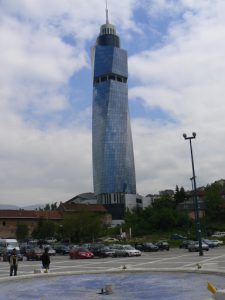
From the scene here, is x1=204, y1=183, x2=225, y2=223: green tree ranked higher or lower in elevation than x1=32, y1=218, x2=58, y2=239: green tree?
higher

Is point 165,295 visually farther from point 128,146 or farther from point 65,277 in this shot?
point 128,146

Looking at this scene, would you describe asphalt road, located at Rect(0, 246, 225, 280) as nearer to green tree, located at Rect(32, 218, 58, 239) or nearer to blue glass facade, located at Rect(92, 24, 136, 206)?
green tree, located at Rect(32, 218, 58, 239)

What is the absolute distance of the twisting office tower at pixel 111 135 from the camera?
171125 mm

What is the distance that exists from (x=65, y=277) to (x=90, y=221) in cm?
6711

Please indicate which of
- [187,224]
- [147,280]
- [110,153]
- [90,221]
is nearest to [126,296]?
[147,280]

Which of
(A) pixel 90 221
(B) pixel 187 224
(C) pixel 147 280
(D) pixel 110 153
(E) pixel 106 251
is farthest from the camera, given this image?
(D) pixel 110 153

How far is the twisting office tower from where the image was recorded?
6737 inches

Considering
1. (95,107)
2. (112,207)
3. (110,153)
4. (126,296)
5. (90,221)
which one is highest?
(95,107)

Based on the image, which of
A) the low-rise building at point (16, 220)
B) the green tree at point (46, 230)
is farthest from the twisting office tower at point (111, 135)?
the green tree at point (46, 230)

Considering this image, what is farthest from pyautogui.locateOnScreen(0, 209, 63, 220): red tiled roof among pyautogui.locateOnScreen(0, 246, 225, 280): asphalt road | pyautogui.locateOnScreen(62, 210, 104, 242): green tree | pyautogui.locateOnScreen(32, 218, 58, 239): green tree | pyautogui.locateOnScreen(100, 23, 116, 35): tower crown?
pyautogui.locateOnScreen(0, 246, 225, 280): asphalt road

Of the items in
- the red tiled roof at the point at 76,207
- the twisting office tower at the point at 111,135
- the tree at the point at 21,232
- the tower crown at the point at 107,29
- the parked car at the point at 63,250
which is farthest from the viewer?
the tower crown at the point at 107,29

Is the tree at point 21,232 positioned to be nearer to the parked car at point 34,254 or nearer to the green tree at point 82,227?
the green tree at point 82,227

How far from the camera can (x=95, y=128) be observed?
174875mm

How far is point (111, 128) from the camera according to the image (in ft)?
559
